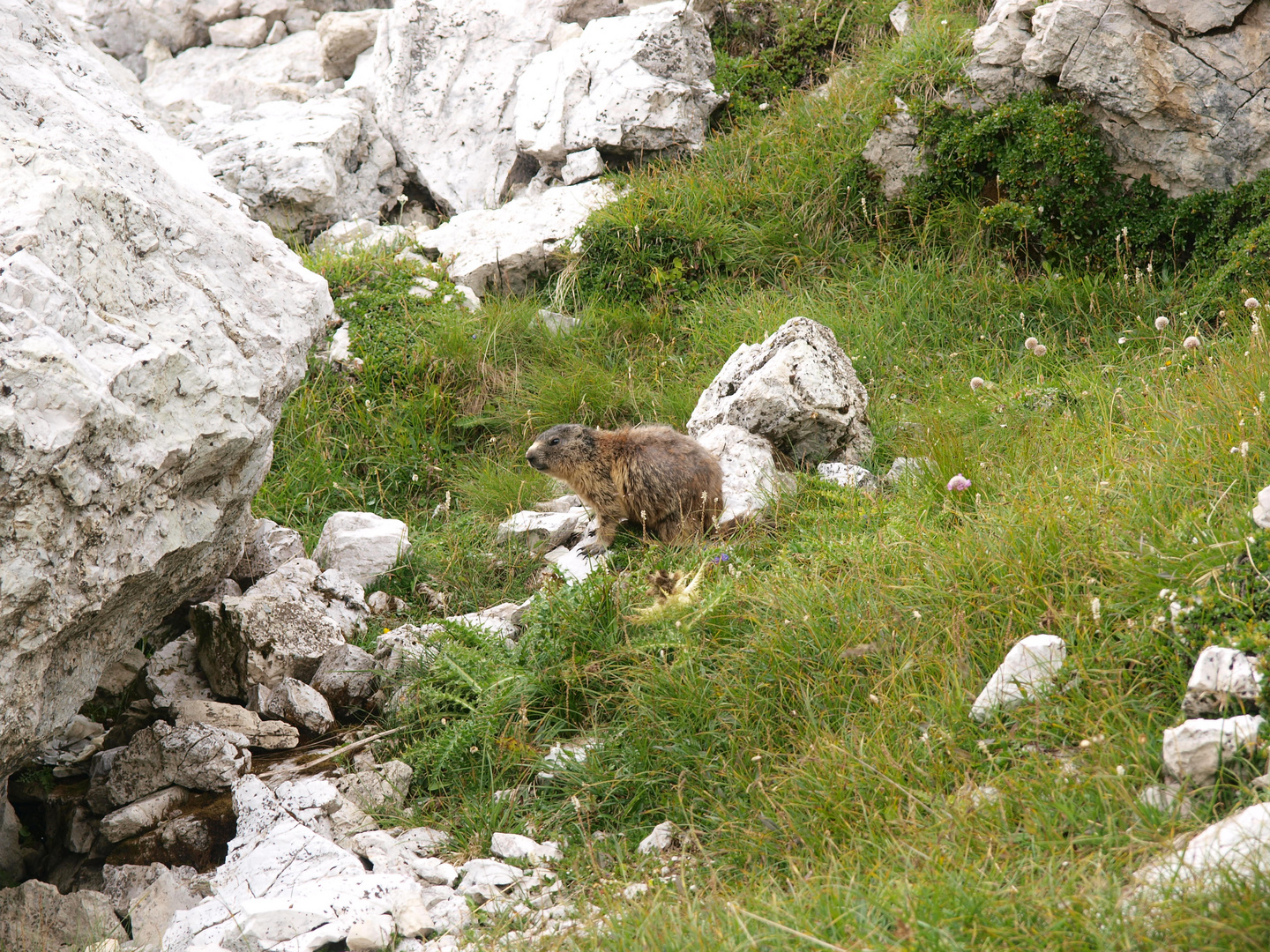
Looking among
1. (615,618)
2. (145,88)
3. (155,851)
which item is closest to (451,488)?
(615,618)

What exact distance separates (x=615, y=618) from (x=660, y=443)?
1371 millimetres

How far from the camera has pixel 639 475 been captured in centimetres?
591

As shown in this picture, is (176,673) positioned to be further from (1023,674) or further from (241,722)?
(1023,674)

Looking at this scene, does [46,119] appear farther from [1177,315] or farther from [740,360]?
[1177,315]

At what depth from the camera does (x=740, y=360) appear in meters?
6.78

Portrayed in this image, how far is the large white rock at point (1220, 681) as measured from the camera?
3.18 metres

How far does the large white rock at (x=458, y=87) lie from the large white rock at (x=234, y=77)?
1258 millimetres

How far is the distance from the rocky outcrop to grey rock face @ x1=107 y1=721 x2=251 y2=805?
6.93 metres

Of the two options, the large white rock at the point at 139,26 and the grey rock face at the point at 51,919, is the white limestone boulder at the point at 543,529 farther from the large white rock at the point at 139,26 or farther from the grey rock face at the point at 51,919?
the large white rock at the point at 139,26

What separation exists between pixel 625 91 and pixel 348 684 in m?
6.33

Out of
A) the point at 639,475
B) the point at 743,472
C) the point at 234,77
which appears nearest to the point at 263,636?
the point at 639,475

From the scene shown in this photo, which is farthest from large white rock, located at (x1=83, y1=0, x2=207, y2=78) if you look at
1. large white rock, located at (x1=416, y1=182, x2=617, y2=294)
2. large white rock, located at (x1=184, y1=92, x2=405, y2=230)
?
large white rock, located at (x1=416, y1=182, x2=617, y2=294)

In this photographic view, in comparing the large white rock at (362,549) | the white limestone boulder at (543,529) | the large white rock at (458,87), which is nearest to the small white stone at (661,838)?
the white limestone boulder at (543,529)

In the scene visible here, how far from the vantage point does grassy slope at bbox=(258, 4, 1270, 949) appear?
3.16m
